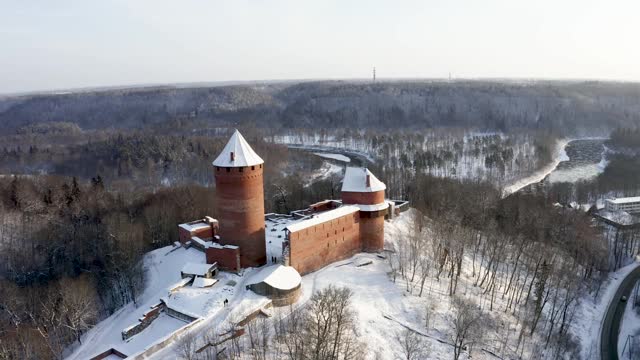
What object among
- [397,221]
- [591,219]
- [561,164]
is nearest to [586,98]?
[561,164]

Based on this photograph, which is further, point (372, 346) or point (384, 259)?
point (384, 259)

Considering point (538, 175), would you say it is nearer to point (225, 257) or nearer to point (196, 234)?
point (196, 234)

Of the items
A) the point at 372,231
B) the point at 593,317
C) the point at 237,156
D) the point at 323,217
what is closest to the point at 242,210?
the point at 237,156

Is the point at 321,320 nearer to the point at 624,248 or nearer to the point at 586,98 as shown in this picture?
the point at 624,248

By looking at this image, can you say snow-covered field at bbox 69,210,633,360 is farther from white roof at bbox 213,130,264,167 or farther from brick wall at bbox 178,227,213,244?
white roof at bbox 213,130,264,167

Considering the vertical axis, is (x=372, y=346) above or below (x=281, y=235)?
below

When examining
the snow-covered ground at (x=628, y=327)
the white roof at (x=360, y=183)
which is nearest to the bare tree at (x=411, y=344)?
the white roof at (x=360, y=183)
